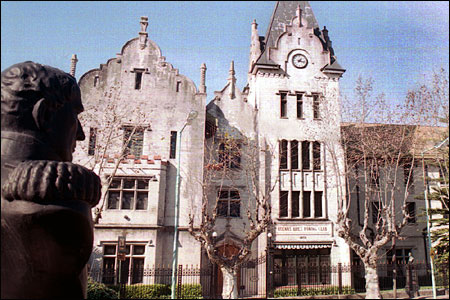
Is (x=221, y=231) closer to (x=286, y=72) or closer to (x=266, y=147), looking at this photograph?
(x=266, y=147)

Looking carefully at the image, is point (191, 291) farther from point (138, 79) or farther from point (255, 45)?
point (255, 45)

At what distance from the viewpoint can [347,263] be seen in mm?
25516

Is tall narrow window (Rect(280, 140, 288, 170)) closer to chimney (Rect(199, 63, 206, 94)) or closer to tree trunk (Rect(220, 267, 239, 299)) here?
chimney (Rect(199, 63, 206, 94))

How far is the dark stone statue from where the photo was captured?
2.68m

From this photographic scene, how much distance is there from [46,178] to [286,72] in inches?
1072

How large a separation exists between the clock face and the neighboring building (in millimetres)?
74

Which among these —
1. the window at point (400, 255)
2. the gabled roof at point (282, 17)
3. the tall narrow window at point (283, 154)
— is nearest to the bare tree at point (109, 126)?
the tall narrow window at point (283, 154)

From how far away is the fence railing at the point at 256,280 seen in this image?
2095 centimetres

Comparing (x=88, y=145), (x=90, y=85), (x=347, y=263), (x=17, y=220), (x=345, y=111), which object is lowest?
(x=347, y=263)

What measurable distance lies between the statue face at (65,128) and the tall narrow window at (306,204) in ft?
80.2

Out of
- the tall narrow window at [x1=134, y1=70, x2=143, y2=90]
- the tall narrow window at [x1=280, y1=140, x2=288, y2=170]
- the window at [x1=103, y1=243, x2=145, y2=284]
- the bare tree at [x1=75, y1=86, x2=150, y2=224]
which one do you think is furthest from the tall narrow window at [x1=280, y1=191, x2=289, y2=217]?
the tall narrow window at [x1=134, y1=70, x2=143, y2=90]

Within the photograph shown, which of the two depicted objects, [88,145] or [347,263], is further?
[347,263]

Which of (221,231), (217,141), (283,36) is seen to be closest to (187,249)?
(221,231)

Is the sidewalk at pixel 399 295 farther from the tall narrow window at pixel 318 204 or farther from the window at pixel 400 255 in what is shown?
the tall narrow window at pixel 318 204
